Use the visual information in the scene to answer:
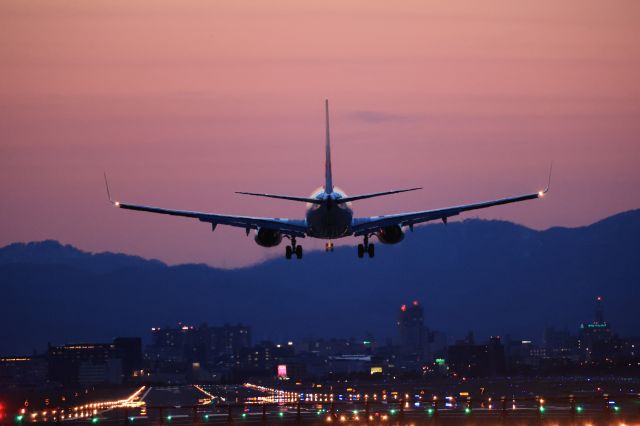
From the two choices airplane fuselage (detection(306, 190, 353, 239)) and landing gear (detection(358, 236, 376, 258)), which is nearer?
airplane fuselage (detection(306, 190, 353, 239))

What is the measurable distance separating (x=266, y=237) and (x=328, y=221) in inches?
380

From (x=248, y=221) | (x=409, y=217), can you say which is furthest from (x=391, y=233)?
(x=248, y=221)

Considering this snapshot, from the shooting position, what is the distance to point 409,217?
119125 millimetres

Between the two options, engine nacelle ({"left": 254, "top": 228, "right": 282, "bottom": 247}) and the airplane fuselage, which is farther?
engine nacelle ({"left": 254, "top": 228, "right": 282, "bottom": 247})

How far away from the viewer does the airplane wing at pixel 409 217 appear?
117125mm

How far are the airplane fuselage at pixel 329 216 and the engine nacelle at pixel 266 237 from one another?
6.24 metres

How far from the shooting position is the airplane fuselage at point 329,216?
4382 inches

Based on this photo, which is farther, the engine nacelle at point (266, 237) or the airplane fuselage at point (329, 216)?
the engine nacelle at point (266, 237)

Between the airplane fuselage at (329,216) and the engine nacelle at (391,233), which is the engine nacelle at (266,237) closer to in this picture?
the airplane fuselage at (329,216)

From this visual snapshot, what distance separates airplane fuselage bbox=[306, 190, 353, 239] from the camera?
111m

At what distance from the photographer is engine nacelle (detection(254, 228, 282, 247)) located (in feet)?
392

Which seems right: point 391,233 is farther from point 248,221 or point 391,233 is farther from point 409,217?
point 248,221

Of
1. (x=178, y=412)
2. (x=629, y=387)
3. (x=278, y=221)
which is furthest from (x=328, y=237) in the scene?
(x=629, y=387)

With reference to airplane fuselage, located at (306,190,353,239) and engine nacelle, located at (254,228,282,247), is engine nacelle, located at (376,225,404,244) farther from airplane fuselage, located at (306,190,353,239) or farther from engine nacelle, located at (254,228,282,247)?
engine nacelle, located at (254,228,282,247)
